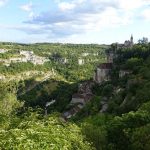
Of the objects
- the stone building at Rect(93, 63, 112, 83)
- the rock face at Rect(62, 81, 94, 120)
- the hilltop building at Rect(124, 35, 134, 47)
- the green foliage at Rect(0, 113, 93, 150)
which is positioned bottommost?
the rock face at Rect(62, 81, 94, 120)

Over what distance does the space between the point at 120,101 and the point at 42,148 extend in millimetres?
59475

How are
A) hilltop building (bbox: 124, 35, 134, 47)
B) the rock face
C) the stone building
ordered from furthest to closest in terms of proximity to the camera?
hilltop building (bbox: 124, 35, 134, 47)
the stone building
the rock face

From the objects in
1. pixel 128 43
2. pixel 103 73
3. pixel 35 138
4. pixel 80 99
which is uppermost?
pixel 128 43

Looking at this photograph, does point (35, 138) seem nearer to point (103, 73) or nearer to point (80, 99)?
point (80, 99)

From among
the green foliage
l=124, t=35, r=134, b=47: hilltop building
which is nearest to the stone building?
l=124, t=35, r=134, b=47: hilltop building

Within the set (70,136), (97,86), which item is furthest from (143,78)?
(70,136)

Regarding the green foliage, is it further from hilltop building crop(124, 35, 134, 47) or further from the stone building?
hilltop building crop(124, 35, 134, 47)

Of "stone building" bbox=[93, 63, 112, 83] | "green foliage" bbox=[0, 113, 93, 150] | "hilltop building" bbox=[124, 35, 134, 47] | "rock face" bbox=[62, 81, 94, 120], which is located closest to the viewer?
"green foliage" bbox=[0, 113, 93, 150]

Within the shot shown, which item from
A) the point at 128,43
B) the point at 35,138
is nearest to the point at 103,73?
the point at 128,43

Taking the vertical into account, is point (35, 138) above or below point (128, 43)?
below

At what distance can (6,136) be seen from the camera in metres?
23.1

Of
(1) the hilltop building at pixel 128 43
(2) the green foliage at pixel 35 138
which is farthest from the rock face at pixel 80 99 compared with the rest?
(2) the green foliage at pixel 35 138

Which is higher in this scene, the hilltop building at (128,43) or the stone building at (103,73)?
the hilltop building at (128,43)

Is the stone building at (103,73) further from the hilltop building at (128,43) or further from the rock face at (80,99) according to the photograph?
the hilltop building at (128,43)
